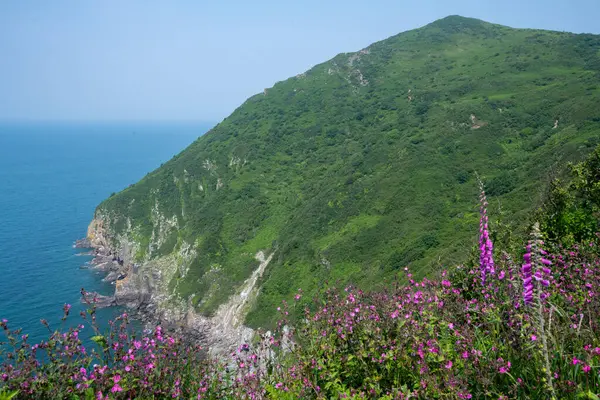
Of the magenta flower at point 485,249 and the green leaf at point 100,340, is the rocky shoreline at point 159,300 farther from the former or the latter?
the magenta flower at point 485,249

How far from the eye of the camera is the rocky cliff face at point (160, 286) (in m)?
58.3

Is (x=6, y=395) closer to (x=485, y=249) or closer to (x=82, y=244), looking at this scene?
(x=485, y=249)

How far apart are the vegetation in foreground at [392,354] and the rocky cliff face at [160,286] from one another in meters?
44.1

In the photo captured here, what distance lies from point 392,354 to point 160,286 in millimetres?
74945

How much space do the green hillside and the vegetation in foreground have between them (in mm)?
21756

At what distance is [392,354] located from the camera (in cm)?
549

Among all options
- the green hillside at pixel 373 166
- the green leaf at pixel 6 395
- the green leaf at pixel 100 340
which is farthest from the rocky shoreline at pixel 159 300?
the green leaf at pixel 6 395

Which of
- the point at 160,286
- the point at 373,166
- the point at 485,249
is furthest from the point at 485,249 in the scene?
the point at 160,286

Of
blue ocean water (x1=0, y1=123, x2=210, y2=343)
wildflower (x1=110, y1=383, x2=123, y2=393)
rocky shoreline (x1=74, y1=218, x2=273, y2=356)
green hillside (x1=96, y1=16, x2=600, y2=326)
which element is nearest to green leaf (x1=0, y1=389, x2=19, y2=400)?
wildflower (x1=110, y1=383, x2=123, y2=393)

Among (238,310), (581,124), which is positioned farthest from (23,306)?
(581,124)

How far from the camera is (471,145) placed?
6519 centimetres

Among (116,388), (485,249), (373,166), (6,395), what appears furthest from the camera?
(373,166)

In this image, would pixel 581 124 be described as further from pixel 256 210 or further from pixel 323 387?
pixel 323 387

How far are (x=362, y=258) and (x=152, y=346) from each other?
4816 centimetres
